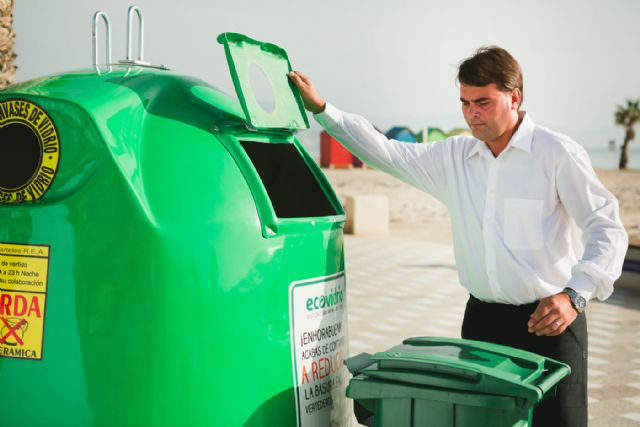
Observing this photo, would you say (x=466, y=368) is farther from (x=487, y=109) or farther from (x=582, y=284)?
(x=487, y=109)

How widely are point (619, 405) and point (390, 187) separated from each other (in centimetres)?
3082

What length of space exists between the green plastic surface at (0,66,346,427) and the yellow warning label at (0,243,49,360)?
0.03 m

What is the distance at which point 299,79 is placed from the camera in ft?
9.89

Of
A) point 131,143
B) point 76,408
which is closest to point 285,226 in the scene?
point 131,143

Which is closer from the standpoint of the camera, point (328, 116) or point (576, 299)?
point (576, 299)

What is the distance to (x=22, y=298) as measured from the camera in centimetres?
248

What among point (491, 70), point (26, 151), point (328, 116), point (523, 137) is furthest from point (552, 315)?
point (26, 151)

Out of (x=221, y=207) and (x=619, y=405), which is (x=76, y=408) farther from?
(x=619, y=405)

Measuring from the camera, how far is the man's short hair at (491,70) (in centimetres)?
295

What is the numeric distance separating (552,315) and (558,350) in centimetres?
31

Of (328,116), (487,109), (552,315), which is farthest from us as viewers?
(328,116)

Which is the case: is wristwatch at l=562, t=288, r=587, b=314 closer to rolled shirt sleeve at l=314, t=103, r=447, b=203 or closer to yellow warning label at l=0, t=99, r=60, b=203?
rolled shirt sleeve at l=314, t=103, r=447, b=203

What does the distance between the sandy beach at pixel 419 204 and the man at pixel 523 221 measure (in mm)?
11345

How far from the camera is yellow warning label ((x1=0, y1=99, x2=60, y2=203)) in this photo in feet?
8.09
